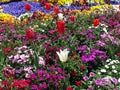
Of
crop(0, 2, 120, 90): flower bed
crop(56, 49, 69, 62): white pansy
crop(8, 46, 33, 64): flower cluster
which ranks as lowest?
crop(0, 2, 120, 90): flower bed

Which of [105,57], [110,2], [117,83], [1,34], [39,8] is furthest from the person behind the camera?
[110,2]

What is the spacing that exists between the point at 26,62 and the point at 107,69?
4.00 feet

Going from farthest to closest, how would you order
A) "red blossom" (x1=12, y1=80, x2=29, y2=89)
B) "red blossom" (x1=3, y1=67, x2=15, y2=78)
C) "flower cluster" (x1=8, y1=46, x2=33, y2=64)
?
1. "flower cluster" (x1=8, y1=46, x2=33, y2=64)
2. "red blossom" (x1=3, y1=67, x2=15, y2=78)
3. "red blossom" (x1=12, y1=80, x2=29, y2=89)

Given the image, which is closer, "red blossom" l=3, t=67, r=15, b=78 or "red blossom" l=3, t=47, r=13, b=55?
"red blossom" l=3, t=67, r=15, b=78

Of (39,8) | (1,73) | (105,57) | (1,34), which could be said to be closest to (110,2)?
(39,8)

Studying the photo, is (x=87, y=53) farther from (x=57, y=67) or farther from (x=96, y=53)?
(x=57, y=67)

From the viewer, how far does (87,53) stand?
723cm

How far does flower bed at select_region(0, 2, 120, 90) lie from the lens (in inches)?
239

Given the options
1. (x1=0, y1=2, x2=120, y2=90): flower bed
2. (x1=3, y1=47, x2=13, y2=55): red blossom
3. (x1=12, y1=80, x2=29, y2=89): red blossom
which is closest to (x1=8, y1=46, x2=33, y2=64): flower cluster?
(x1=0, y1=2, x2=120, y2=90): flower bed

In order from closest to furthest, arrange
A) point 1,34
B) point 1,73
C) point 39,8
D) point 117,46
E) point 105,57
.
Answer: point 1,73 → point 105,57 → point 117,46 → point 1,34 → point 39,8

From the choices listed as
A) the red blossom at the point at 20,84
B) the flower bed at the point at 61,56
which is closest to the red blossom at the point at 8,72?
the flower bed at the point at 61,56

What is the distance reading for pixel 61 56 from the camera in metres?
6.42

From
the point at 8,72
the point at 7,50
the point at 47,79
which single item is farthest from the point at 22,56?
the point at 47,79

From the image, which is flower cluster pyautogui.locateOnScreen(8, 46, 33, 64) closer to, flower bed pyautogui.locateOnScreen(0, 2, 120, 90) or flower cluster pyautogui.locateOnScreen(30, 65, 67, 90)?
flower bed pyautogui.locateOnScreen(0, 2, 120, 90)
